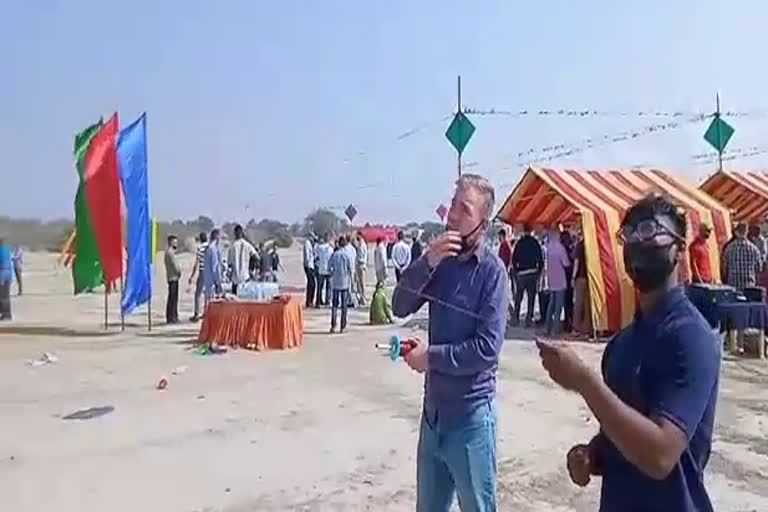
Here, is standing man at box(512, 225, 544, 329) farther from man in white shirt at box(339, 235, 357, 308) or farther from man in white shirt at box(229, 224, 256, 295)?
man in white shirt at box(229, 224, 256, 295)

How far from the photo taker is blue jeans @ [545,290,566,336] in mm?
16797

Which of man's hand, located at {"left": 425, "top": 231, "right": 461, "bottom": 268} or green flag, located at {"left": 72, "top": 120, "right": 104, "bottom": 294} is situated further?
green flag, located at {"left": 72, "top": 120, "right": 104, "bottom": 294}

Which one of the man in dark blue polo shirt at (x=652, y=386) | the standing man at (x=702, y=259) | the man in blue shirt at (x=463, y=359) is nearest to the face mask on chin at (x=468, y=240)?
the man in blue shirt at (x=463, y=359)

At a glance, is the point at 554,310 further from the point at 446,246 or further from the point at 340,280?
the point at 446,246

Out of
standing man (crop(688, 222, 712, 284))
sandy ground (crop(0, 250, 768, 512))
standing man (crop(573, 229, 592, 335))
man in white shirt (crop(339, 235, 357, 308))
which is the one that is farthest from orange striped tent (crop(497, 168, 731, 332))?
Result: man in white shirt (crop(339, 235, 357, 308))

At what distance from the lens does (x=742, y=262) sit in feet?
49.4

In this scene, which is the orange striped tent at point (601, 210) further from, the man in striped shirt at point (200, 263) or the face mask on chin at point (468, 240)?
the face mask on chin at point (468, 240)

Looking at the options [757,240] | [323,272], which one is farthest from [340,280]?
[757,240]

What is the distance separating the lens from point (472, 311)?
405 centimetres

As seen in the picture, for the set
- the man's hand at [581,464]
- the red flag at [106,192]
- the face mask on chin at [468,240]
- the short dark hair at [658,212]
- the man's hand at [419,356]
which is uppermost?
the red flag at [106,192]

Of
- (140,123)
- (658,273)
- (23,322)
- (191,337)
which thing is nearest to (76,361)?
(191,337)

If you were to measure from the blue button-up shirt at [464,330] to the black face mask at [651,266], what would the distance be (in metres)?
1.48

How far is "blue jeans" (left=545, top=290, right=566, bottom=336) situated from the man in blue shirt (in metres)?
12.9

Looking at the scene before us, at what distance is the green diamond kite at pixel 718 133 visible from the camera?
27094 millimetres
